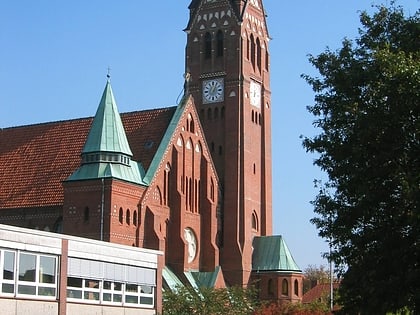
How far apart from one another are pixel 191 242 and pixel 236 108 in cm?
1225

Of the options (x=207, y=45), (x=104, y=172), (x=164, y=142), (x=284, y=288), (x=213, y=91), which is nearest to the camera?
(x=104, y=172)

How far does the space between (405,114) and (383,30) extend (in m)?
3.82

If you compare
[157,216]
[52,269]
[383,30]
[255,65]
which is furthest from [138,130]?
[383,30]

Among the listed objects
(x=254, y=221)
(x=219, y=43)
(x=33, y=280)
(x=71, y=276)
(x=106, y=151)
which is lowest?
(x=33, y=280)

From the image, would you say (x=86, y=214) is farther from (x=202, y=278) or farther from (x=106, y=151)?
(x=202, y=278)

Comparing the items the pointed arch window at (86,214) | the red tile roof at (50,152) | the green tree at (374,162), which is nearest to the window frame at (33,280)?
the green tree at (374,162)

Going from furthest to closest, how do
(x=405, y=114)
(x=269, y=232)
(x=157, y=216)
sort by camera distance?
(x=269, y=232)
(x=157, y=216)
(x=405, y=114)

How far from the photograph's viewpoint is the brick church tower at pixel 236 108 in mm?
68500

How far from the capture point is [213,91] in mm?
72625

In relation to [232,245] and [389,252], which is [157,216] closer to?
[232,245]

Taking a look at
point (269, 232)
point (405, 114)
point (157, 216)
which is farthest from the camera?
point (269, 232)

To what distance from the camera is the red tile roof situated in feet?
208

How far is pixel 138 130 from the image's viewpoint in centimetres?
6588

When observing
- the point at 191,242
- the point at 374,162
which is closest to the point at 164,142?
the point at 191,242
